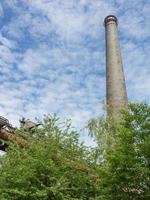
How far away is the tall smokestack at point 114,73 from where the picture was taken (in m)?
26.8

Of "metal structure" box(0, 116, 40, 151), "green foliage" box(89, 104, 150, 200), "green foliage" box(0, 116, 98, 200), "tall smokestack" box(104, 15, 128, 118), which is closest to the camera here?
"green foliage" box(89, 104, 150, 200)

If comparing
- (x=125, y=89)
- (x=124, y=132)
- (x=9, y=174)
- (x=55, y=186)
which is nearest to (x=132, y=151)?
(x=124, y=132)

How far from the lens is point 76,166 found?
56.1 feet

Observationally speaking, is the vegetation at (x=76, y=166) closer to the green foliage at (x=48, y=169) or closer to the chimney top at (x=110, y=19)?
the green foliage at (x=48, y=169)

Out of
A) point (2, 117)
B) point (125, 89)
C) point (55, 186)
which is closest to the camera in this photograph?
point (55, 186)

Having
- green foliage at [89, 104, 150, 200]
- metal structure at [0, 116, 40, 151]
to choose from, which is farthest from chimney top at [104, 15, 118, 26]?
green foliage at [89, 104, 150, 200]

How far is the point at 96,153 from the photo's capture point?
62.6 ft

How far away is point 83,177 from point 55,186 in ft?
6.66

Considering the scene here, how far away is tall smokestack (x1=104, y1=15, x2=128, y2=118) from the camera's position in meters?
26.8

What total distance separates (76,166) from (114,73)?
13.4 meters

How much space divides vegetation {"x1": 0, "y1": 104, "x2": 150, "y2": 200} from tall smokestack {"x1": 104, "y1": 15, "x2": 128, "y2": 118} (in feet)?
21.7

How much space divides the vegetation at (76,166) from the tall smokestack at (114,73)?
21.7 feet

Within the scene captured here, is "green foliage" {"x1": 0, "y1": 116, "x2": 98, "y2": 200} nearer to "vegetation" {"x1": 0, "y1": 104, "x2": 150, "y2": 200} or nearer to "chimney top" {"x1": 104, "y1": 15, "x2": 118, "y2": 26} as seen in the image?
"vegetation" {"x1": 0, "y1": 104, "x2": 150, "y2": 200}

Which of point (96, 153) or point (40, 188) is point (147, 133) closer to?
point (40, 188)
